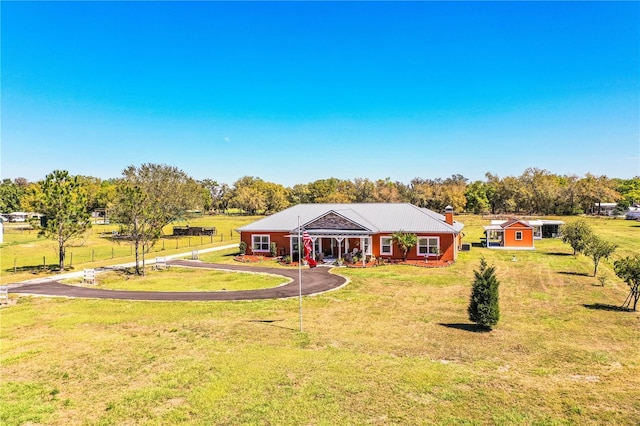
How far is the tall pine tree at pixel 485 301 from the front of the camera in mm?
17078

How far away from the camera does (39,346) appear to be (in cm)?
1534

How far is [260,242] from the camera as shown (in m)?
41.5

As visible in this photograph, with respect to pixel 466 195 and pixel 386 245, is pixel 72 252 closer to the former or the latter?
pixel 386 245

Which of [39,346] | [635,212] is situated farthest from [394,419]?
[635,212]

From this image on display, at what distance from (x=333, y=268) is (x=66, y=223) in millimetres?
21841

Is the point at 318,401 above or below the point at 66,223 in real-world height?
below

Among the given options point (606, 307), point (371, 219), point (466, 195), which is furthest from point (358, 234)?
point (466, 195)

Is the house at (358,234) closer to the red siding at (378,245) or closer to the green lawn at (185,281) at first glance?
the red siding at (378,245)

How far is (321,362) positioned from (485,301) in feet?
26.4

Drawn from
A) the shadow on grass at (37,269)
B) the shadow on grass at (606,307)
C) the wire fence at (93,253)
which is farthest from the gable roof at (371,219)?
the shadow on grass at (37,269)

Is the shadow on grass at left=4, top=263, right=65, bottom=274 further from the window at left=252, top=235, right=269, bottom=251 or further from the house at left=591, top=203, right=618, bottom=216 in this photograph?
the house at left=591, top=203, right=618, bottom=216

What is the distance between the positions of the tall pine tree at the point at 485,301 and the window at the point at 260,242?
86.6 feet

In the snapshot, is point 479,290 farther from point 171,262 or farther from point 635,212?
point 635,212

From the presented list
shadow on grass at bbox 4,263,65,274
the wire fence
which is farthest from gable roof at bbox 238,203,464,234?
shadow on grass at bbox 4,263,65,274
